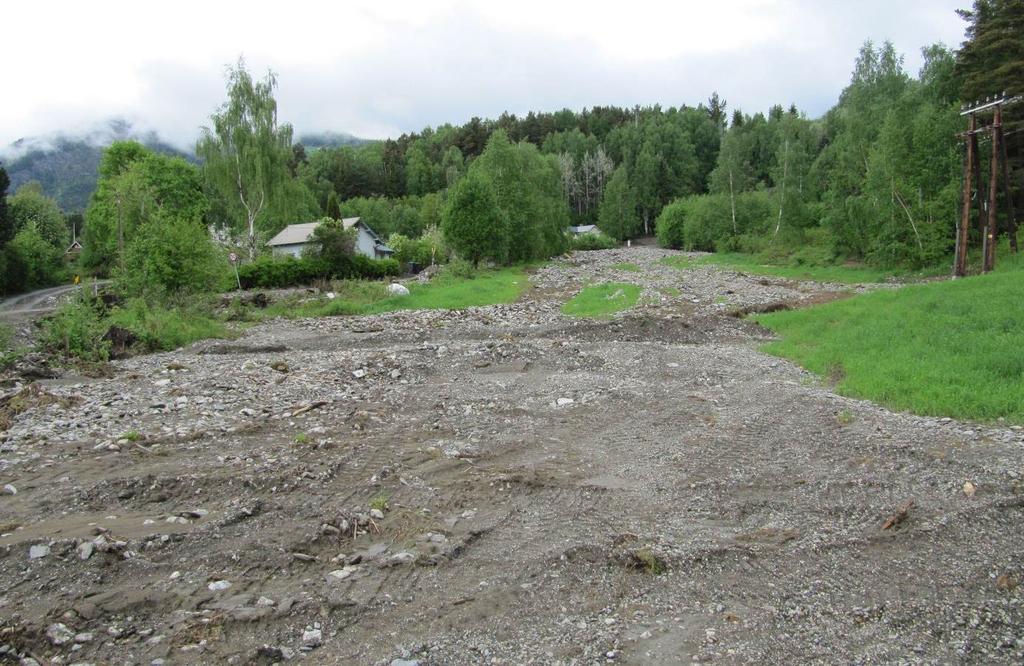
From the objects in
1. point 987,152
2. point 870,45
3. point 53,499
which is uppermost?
point 870,45

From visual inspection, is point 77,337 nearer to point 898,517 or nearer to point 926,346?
point 898,517

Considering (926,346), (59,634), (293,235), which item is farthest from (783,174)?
(59,634)

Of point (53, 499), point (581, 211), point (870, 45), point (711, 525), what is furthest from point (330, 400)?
point (581, 211)

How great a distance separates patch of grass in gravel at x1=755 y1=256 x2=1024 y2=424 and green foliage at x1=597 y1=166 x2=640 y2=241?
86.3 meters

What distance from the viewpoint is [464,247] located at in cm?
5412

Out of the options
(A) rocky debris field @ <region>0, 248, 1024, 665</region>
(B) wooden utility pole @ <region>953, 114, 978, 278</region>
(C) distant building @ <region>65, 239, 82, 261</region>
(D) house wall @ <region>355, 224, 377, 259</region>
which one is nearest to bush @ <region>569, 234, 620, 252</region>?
(D) house wall @ <region>355, 224, 377, 259</region>

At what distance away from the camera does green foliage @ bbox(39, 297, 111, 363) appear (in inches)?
816

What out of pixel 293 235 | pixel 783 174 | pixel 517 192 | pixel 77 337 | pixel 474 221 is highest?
pixel 783 174

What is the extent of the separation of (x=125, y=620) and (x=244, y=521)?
2.13 meters

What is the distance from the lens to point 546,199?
6912 cm

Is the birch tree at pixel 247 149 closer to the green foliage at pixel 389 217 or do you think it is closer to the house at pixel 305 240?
the house at pixel 305 240

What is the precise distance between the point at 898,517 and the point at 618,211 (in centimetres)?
10527

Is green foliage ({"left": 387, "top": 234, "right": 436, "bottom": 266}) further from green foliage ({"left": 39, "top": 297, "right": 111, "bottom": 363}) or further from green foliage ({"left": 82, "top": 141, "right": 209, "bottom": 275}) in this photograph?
green foliage ({"left": 39, "top": 297, "right": 111, "bottom": 363})

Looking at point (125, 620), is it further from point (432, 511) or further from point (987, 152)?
point (987, 152)
